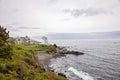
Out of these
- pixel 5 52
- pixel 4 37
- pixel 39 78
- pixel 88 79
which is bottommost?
pixel 88 79

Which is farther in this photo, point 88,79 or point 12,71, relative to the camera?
point 88,79

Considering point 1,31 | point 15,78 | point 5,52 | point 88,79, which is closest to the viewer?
point 15,78

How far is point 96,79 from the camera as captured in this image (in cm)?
4569

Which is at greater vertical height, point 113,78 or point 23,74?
point 23,74

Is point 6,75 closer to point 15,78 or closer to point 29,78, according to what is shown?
point 15,78

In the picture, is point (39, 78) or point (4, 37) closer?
point (39, 78)

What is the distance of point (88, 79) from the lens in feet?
150

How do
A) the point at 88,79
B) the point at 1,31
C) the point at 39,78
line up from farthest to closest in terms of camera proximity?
the point at 88,79, the point at 1,31, the point at 39,78

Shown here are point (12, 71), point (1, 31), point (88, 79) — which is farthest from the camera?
point (88, 79)

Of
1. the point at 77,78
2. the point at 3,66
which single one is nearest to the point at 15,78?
the point at 3,66

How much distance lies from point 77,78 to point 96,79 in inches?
213

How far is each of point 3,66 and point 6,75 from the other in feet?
9.94

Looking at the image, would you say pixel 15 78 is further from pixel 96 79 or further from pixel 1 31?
pixel 96 79

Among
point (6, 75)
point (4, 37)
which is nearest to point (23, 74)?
point (6, 75)
